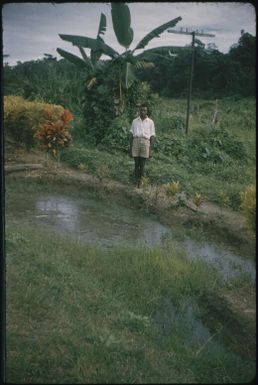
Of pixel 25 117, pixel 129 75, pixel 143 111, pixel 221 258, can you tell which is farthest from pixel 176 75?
pixel 221 258

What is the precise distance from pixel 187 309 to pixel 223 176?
16.6 ft

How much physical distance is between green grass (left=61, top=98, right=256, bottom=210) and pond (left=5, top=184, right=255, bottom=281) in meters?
1.09

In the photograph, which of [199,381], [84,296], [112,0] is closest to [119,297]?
[84,296]

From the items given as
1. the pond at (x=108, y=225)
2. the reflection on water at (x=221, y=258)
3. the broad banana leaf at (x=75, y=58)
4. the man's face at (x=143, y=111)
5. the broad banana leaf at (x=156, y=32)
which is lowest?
the reflection on water at (x=221, y=258)

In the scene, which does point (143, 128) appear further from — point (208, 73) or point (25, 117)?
point (208, 73)

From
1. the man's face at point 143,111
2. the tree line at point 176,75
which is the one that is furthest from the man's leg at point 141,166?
the tree line at point 176,75

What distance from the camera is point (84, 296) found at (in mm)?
3848

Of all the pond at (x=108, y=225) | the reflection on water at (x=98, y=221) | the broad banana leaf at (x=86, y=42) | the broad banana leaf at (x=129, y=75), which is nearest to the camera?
the pond at (x=108, y=225)

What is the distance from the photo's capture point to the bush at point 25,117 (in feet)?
30.7

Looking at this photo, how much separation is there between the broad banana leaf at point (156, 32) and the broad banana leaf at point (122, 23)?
254mm

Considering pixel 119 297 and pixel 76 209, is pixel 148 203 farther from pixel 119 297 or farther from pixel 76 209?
A: pixel 119 297

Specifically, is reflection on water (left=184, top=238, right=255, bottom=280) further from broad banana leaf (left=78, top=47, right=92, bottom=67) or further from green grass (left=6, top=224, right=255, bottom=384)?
broad banana leaf (left=78, top=47, right=92, bottom=67)

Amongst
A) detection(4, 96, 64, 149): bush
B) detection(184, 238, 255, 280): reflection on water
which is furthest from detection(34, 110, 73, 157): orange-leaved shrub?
detection(184, 238, 255, 280): reflection on water

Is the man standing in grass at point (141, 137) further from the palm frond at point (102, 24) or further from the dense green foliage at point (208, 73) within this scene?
the dense green foliage at point (208, 73)
